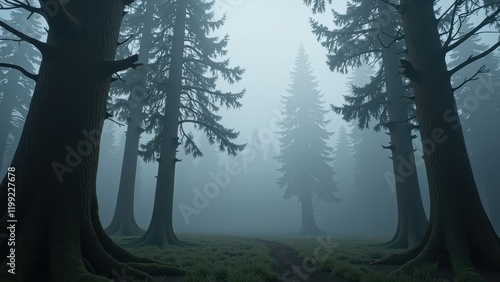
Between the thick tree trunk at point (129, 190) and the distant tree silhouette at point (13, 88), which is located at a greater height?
the distant tree silhouette at point (13, 88)

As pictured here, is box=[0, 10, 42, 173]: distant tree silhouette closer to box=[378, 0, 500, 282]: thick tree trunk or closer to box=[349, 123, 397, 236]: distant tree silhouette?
box=[378, 0, 500, 282]: thick tree trunk

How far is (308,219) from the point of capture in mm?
25625

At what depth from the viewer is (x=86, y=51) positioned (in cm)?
387

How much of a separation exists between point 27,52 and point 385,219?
43288 mm

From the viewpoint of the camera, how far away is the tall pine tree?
27906 mm

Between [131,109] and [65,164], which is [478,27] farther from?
[131,109]

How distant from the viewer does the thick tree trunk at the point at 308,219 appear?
81.8 feet

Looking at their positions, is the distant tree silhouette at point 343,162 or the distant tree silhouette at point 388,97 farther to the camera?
the distant tree silhouette at point 343,162

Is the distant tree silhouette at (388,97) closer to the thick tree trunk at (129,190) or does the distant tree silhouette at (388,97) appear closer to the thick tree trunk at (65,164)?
the thick tree trunk at (65,164)

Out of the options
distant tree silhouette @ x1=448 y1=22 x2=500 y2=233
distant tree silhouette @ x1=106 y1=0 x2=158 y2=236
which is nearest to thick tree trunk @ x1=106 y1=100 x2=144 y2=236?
distant tree silhouette @ x1=106 y1=0 x2=158 y2=236

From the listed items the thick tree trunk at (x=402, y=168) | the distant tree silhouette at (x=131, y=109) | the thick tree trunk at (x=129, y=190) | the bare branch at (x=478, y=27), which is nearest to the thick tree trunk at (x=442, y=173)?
the bare branch at (x=478, y=27)

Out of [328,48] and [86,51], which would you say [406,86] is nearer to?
[328,48]

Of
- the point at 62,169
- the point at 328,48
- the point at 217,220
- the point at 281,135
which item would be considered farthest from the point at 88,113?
the point at 217,220

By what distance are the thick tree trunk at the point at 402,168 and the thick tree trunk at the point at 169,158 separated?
24.8 feet
